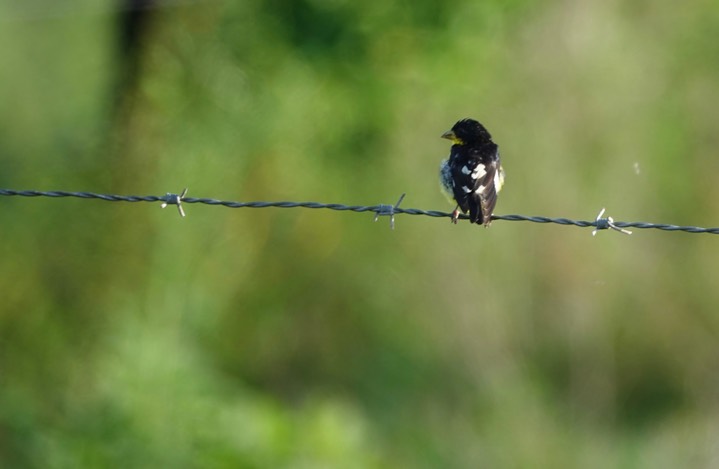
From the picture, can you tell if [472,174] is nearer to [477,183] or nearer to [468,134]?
[477,183]

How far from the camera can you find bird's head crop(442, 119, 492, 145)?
340 inches

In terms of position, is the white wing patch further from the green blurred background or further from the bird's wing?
the green blurred background

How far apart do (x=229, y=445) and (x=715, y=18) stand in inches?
401

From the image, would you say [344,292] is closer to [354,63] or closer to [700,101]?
[354,63]

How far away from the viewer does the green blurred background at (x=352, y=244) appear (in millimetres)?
14508

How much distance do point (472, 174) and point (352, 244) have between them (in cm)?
1108

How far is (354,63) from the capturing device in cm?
1614

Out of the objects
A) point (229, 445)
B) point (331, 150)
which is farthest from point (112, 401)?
point (331, 150)

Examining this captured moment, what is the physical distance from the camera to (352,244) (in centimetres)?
1895

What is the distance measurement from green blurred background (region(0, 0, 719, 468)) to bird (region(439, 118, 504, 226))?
5.16 meters

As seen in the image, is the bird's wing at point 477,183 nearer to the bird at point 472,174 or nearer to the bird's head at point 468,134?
the bird at point 472,174

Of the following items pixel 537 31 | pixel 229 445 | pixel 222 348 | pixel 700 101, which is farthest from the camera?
pixel 700 101

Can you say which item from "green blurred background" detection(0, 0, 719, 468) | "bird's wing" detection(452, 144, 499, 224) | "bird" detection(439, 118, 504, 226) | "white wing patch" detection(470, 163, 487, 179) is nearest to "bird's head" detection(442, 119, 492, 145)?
"bird" detection(439, 118, 504, 226)

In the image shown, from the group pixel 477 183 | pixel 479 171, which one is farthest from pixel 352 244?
pixel 477 183
